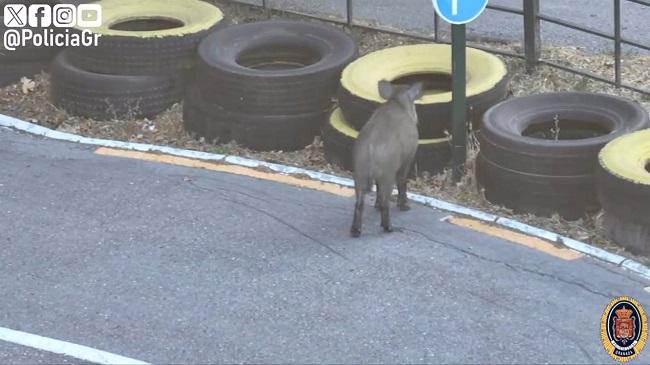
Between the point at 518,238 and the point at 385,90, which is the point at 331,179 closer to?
the point at 385,90

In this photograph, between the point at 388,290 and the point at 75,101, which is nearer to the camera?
the point at 388,290

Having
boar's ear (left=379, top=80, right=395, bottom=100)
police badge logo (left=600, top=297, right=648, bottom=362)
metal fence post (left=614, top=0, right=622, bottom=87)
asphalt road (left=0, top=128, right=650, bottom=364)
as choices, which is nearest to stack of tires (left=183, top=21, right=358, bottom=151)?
asphalt road (left=0, top=128, right=650, bottom=364)

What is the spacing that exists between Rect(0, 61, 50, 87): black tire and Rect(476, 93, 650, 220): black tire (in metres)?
4.42

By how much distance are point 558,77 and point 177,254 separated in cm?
399

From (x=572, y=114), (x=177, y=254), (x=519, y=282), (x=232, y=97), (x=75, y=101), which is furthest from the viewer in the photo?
(x=75, y=101)

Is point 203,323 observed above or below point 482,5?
below

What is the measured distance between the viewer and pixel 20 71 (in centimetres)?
1080

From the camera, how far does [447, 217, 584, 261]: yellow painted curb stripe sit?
24.9 ft

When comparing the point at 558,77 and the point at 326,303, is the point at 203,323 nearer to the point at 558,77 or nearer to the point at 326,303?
the point at 326,303

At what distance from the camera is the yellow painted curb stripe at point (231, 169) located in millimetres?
8711

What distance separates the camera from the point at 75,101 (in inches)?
396

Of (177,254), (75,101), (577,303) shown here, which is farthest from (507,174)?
(75,101)

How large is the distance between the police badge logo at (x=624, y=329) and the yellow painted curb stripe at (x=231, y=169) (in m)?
2.39

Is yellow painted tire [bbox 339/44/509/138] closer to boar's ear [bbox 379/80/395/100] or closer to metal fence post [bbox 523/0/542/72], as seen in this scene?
boar's ear [bbox 379/80/395/100]
